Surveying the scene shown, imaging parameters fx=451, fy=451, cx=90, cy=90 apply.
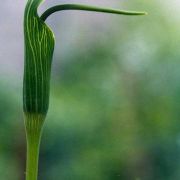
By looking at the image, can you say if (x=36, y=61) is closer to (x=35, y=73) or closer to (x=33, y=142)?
(x=35, y=73)

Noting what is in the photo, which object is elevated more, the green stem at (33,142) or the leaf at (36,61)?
the leaf at (36,61)

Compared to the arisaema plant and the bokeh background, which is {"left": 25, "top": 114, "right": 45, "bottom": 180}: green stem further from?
the bokeh background

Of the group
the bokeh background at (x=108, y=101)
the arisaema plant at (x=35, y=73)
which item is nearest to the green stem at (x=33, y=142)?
the arisaema plant at (x=35, y=73)

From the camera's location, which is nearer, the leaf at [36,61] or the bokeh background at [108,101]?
the leaf at [36,61]

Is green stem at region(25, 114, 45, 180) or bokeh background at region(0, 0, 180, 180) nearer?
green stem at region(25, 114, 45, 180)

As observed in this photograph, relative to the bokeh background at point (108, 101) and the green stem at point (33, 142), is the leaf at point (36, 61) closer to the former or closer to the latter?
the green stem at point (33, 142)

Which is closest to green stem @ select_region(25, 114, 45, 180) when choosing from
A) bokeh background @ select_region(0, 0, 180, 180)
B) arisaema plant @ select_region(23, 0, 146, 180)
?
arisaema plant @ select_region(23, 0, 146, 180)
